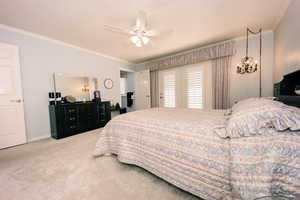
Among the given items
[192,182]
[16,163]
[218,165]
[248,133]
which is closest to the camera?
[248,133]

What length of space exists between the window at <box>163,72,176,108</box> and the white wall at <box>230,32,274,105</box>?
1.76m

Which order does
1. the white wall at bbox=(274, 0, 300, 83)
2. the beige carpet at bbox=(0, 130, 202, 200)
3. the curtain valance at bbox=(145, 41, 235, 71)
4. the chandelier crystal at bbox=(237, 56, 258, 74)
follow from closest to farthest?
the beige carpet at bbox=(0, 130, 202, 200) → the white wall at bbox=(274, 0, 300, 83) → the chandelier crystal at bbox=(237, 56, 258, 74) → the curtain valance at bbox=(145, 41, 235, 71)

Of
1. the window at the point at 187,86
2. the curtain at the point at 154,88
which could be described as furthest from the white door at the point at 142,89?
the window at the point at 187,86

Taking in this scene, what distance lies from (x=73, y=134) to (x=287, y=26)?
502 centimetres

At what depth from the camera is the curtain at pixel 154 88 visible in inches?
191

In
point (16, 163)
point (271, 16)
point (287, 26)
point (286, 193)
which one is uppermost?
point (271, 16)

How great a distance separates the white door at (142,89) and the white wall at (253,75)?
9.42 ft

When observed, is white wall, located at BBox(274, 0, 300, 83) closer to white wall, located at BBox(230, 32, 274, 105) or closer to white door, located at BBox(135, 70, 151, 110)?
white wall, located at BBox(230, 32, 274, 105)

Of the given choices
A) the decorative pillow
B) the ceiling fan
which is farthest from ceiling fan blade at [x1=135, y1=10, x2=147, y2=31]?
the decorative pillow

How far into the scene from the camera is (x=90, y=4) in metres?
1.94

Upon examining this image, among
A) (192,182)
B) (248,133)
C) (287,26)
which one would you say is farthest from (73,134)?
(287,26)

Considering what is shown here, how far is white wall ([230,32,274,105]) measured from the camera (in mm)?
2922

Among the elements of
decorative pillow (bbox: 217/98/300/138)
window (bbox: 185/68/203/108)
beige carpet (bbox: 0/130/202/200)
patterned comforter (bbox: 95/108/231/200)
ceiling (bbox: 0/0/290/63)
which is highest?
ceiling (bbox: 0/0/290/63)

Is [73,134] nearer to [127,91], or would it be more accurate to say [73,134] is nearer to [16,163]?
[16,163]
